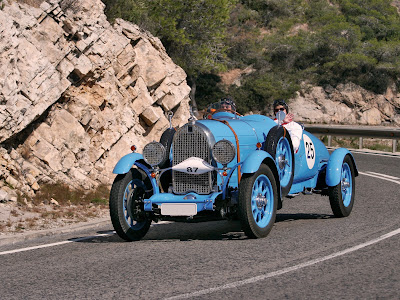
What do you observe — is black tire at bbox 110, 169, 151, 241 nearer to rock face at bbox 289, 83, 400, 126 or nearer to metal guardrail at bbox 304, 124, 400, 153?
metal guardrail at bbox 304, 124, 400, 153

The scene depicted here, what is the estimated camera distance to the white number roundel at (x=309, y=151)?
37.6ft

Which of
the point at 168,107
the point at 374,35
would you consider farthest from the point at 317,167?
the point at 374,35

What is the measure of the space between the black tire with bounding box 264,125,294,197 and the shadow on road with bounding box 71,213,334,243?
1004mm

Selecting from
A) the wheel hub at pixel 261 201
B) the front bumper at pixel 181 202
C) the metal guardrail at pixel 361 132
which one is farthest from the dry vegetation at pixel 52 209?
the metal guardrail at pixel 361 132

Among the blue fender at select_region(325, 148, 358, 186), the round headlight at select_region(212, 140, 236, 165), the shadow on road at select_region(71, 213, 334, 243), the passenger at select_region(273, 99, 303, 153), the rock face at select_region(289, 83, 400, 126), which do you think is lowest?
the shadow on road at select_region(71, 213, 334, 243)

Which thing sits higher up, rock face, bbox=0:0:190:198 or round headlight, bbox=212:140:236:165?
rock face, bbox=0:0:190:198

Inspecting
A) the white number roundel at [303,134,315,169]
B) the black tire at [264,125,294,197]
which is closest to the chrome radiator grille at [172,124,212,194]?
the black tire at [264,125,294,197]

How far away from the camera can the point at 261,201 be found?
948 centimetres

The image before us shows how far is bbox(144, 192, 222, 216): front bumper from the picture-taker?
9250 millimetres

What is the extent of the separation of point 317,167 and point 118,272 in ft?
17.8

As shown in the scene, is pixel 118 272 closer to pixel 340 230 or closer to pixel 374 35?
pixel 340 230

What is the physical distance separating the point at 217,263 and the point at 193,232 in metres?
2.92

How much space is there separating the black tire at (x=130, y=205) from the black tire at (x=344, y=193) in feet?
10.3

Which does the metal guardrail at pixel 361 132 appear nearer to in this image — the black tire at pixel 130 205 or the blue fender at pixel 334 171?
the blue fender at pixel 334 171
